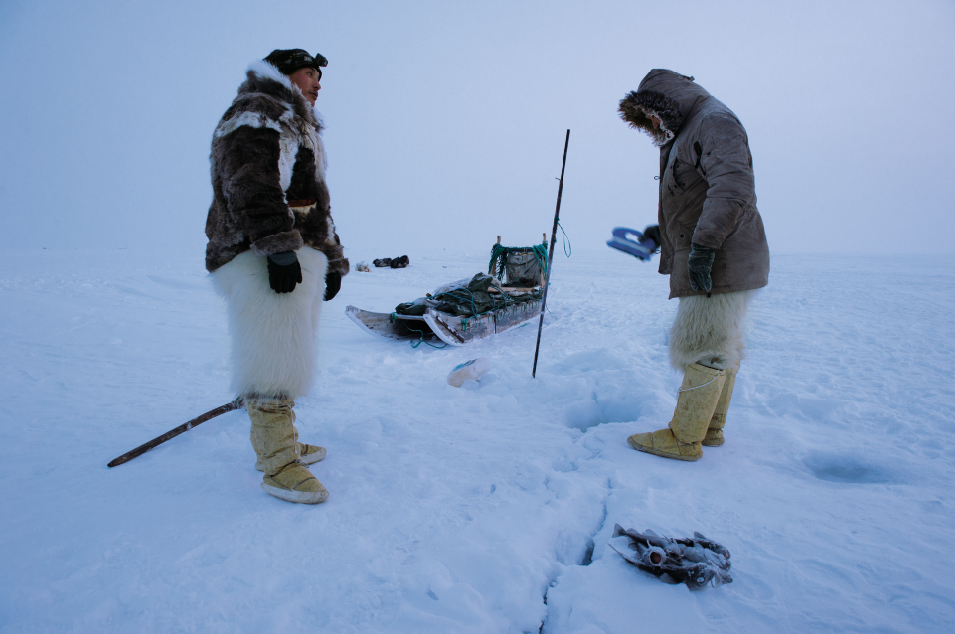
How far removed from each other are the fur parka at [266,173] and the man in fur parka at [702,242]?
5.43 ft

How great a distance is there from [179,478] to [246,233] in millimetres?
1208

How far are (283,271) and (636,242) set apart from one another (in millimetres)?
2027

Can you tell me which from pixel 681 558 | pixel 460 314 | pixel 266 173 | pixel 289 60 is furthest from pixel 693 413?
pixel 460 314

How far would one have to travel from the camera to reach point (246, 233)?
69.3 inches

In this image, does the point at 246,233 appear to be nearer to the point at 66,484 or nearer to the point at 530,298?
the point at 66,484

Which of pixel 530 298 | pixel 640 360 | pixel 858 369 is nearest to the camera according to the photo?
pixel 858 369

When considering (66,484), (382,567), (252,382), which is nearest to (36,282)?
Answer: (66,484)

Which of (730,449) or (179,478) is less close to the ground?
(730,449)

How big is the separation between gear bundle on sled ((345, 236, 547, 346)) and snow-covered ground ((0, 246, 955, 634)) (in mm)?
1003

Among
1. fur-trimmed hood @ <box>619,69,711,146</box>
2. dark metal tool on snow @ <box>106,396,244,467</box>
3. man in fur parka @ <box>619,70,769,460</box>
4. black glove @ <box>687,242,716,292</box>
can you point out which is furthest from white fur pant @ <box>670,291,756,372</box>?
dark metal tool on snow @ <box>106,396,244,467</box>

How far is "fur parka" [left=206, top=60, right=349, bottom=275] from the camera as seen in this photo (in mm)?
1724

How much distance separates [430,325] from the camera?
478 centimetres

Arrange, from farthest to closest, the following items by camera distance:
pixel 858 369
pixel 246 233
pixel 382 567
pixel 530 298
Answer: pixel 530 298 < pixel 858 369 < pixel 246 233 < pixel 382 567

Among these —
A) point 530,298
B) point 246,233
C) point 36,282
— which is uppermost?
point 246,233
